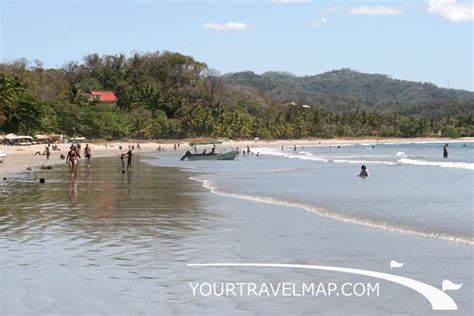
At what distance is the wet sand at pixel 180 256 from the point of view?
9.08 m

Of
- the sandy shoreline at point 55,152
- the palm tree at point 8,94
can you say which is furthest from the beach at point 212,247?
the palm tree at point 8,94

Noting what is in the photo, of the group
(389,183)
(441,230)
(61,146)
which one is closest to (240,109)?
(61,146)

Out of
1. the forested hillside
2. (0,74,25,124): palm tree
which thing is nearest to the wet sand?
(0,74,25,124): palm tree

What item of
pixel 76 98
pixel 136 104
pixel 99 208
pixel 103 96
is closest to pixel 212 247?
pixel 99 208

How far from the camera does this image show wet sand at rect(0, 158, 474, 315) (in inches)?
357

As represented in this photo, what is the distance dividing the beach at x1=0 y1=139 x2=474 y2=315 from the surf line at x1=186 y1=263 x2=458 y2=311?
14 cm

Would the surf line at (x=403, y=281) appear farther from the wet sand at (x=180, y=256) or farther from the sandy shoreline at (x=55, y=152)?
the sandy shoreline at (x=55, y=152)

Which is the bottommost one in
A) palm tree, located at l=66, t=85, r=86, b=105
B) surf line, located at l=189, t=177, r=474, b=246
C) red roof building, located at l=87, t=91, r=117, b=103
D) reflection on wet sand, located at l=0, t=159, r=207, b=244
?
surf line, located at l=189, t=177, r=474, b=246

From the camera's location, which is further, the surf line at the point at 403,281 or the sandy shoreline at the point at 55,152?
the sandy shoreline at the point at 55,152

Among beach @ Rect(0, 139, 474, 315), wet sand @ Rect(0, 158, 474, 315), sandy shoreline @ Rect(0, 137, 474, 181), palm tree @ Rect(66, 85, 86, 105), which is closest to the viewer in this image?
wet sand @ Rect(0, 158, 474, 315)

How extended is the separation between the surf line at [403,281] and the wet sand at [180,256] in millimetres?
154

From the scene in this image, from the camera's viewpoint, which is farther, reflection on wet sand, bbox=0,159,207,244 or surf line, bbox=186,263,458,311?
reflection on wet sand, bbox=0,159,207,244

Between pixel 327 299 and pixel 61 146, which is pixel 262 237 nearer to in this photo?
pixel 327 299

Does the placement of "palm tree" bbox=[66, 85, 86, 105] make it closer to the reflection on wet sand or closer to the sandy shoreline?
the sandy shoreline
